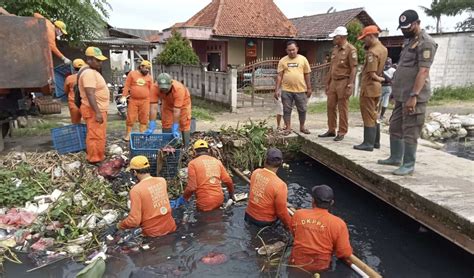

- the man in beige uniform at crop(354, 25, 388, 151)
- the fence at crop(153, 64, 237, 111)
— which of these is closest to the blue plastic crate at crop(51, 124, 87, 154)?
the man in beige uniform at crop(354, 25, 388, 151)

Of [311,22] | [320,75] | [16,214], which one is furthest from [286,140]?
[311,22]

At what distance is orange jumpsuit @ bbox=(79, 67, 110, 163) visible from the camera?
536cm

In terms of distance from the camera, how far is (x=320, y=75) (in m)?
14.4

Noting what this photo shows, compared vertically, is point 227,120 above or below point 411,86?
below

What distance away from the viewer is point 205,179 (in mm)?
4645

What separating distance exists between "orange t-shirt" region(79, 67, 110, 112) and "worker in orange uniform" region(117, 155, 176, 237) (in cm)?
198

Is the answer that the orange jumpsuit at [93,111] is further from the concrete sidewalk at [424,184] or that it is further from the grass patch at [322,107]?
the grass patch at [322,107]

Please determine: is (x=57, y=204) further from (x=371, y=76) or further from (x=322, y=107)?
(x=322, y=107)

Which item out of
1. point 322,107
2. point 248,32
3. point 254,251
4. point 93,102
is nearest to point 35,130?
point 93,102

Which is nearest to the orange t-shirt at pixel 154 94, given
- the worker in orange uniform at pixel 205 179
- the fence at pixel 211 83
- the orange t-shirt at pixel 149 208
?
the worker in orange uniform at pixel 205 179

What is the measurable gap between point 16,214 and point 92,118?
1703mm

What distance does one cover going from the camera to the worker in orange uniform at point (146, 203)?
3840mm

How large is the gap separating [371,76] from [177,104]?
116 inches

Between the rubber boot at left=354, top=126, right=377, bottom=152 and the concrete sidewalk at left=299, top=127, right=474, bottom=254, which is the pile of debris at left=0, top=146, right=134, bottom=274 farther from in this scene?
the rubber boot at left=354, top=126, right=377, bottom=152
